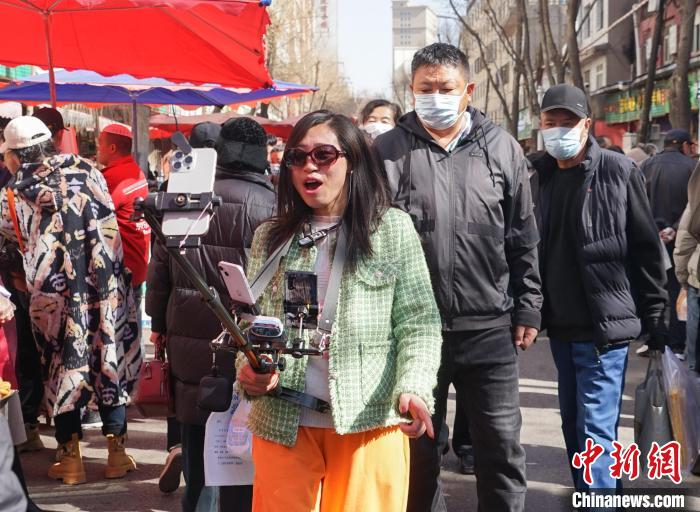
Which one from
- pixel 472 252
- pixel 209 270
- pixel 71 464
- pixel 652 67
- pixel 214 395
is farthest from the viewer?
pixel 652 67

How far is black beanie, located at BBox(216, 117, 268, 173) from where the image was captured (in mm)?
4305

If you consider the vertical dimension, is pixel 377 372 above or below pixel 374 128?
below

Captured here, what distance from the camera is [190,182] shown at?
6.82 feet

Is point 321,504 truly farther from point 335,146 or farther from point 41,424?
point 41,424

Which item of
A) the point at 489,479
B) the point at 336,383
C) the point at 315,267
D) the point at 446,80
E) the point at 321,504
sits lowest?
the point at 489,479

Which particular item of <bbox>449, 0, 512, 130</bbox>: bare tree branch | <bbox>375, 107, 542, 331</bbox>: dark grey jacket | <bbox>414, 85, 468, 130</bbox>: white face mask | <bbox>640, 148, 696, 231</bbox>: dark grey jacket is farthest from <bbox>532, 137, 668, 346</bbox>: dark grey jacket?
<bbox>449, 0, 512, 130</bbox>: bare tree branch

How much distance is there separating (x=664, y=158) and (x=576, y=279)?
520 cm

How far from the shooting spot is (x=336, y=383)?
9.31 ft

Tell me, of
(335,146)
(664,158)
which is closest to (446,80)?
(335,146)

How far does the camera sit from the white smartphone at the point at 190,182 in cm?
202

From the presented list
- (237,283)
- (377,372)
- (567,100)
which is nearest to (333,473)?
(377,372)

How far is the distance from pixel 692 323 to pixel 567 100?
2429 millimetres

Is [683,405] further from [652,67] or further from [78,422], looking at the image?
[652,67]

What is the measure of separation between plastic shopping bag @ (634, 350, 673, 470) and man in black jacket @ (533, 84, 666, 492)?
326 millimetres
